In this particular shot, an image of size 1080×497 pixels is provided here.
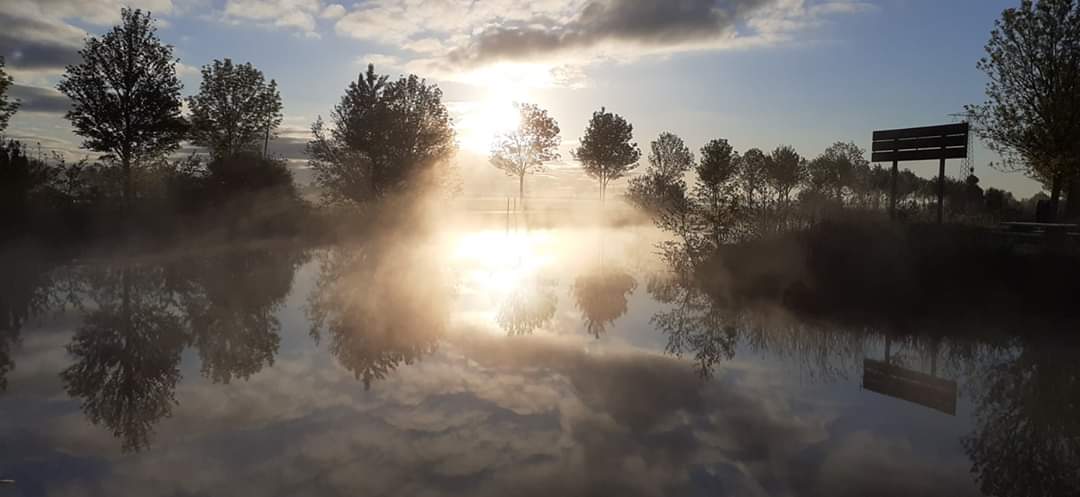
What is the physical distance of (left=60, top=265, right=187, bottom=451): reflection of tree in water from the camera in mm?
6945

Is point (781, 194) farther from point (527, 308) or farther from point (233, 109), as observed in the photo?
point (233, 109)

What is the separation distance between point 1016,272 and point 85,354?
65.8ft

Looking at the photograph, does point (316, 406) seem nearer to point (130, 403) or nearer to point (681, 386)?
point (130, 403)

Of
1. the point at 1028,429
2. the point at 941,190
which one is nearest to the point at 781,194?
the point at 941,190

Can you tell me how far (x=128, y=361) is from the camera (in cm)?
927

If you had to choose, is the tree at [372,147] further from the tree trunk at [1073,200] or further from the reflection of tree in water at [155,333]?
the tree trunk at [1073,200]

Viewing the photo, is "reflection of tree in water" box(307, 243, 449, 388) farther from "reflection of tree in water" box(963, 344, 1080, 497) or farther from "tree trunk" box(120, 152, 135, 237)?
"tree trunk" box(120, 152, 135, 237)

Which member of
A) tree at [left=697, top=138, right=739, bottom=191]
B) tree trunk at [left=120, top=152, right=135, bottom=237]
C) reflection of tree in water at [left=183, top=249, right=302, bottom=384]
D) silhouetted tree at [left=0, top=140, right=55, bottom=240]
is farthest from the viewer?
tree at [left=697, top=138, right=739, bottom=191]

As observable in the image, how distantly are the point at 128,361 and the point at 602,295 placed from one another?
11457 millimetres

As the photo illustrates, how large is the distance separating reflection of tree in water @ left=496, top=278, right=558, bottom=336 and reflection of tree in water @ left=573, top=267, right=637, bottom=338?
2.75 feet

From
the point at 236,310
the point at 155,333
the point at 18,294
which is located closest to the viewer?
the point at 155,333

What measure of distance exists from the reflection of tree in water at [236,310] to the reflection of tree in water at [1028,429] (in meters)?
9.24

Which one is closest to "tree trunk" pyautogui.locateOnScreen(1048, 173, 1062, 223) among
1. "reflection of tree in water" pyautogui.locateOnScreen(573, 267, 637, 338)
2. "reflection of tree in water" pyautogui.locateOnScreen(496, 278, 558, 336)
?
"reflection of tree in water" pyautogui.locateOnScreen(573, 267, 637, 338)

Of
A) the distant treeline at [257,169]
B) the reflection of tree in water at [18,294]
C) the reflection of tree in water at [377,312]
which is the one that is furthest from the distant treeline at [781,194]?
the reflection of tree in water at [18,294]
